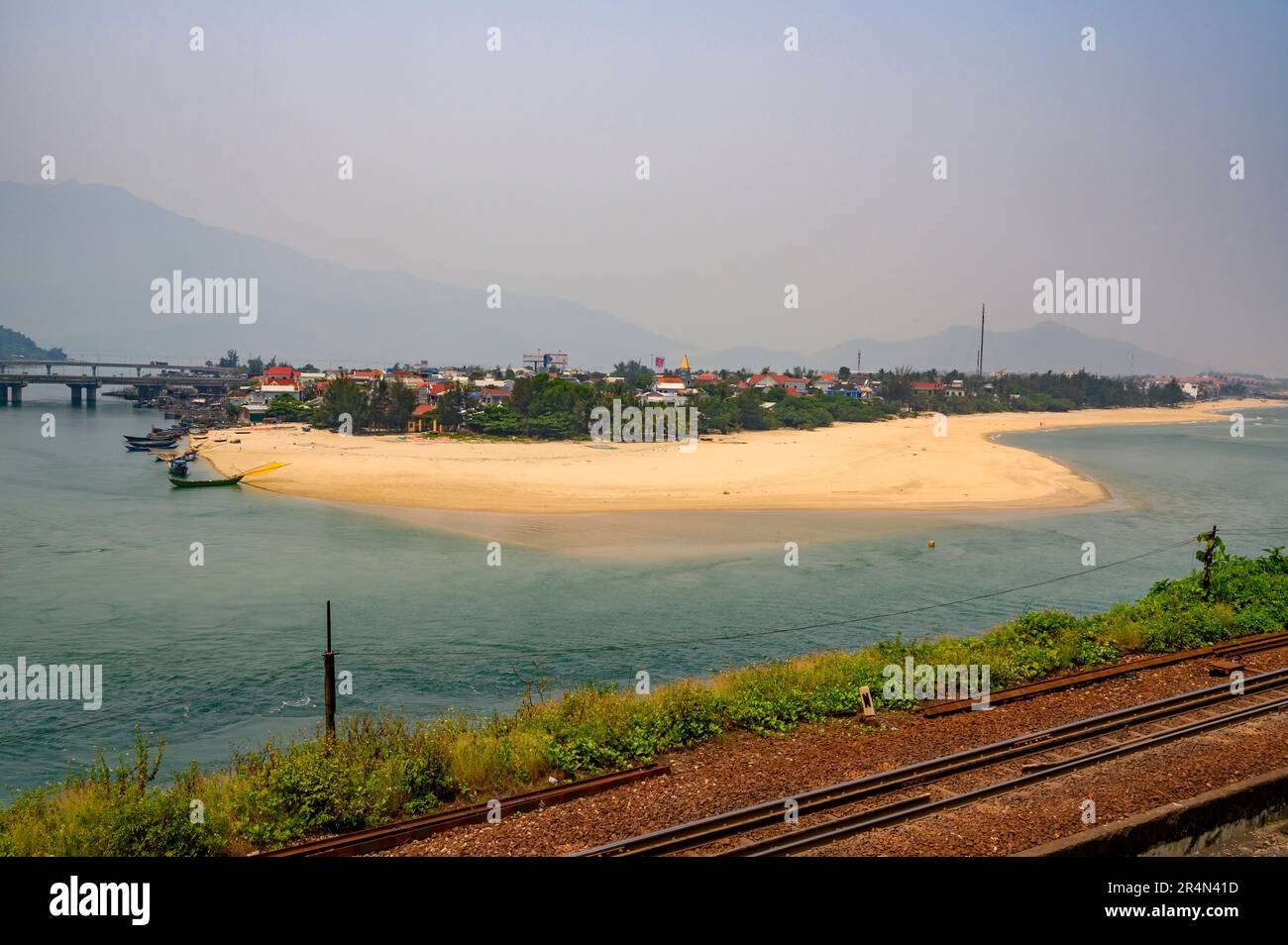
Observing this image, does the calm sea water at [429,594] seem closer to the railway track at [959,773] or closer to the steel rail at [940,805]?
the railway track at [959,773]

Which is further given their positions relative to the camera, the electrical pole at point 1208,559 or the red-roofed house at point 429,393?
the red-roofed house at point 429,393

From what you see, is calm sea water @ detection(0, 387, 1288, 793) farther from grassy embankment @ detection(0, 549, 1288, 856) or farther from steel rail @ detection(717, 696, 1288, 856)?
steel rail @ detection(717, 696, 1288, 856)

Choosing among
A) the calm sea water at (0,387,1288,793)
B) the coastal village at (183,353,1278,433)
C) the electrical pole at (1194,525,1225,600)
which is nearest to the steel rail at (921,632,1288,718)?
the electrical pole at (1194,525,1225,600)

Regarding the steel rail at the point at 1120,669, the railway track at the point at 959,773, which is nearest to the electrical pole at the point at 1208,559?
the steel rail at the point at 1120,669

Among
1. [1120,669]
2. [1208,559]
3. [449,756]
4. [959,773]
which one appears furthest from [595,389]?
[959,773]

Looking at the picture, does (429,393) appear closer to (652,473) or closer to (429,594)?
(652,473)
